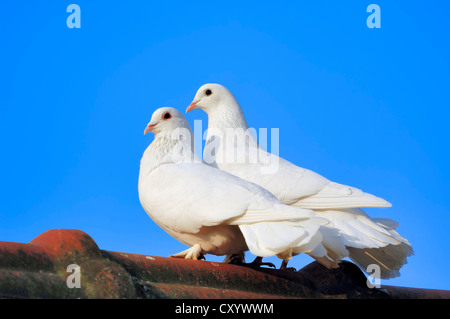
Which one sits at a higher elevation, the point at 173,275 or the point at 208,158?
the point at 208,158

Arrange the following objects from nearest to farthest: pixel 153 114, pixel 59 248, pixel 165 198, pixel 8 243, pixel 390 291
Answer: pixel 8 243, pixel 59 248, pixel 165 198, pixel 390 291, pixel 153 114

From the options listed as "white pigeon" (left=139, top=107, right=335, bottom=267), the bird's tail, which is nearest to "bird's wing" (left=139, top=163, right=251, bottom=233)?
"white pigeon" (left=139, top=107, right=335, bottom=267)

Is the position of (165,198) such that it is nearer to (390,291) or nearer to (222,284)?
(222,284)

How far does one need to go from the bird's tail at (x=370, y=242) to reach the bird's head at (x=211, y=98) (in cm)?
289

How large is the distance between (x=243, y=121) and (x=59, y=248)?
16.4 ft

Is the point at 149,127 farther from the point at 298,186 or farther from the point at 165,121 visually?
the point at 298,186

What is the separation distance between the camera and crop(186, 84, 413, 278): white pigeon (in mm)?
6344

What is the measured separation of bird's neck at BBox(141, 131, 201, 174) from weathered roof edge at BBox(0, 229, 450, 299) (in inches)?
56.0

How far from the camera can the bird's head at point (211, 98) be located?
9039 mm

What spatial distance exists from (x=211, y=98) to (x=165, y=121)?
2.17m

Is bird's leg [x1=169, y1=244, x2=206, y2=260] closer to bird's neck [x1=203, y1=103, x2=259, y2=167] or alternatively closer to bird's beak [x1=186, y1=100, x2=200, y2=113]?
bird's neck [x1=203, y1=103, x2=259, y2=167]

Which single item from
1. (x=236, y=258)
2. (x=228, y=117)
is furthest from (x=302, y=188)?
(x=228, y=117)

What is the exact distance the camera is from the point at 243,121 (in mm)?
8992
